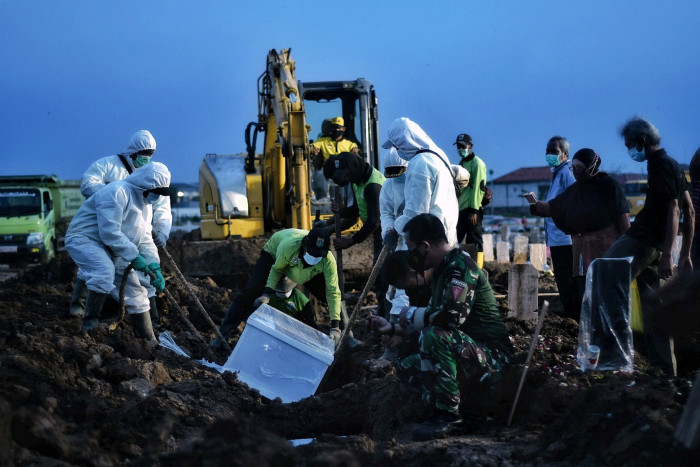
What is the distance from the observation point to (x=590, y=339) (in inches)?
230

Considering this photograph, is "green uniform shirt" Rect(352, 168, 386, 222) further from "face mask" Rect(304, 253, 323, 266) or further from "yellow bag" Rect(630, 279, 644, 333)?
"yellow bag" Rect(630, 279, 644, 333)

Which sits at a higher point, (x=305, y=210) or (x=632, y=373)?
(x=305, y=210)

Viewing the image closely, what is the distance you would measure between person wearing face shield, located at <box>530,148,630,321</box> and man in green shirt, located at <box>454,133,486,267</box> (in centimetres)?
276

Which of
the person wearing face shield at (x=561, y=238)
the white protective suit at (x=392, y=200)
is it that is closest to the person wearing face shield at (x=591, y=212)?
the person wearing face shield at (x=561, y=238)

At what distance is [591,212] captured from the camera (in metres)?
6.64

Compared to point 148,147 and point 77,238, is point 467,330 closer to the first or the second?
point 77,238

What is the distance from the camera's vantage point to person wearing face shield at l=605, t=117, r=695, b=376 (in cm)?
569

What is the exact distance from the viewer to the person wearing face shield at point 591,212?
6.62 meters

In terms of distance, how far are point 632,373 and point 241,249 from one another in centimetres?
793

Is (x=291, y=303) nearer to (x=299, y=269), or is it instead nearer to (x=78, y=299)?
(x=299, y=269)

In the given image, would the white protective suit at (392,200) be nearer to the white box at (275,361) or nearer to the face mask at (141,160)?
the white box at (275,361)

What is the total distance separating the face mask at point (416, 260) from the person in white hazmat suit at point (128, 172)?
3.93m

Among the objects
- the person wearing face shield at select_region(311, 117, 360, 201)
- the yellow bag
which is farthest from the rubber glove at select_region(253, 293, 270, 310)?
the person wearing face shield at select_region(311, 117, 360, 201)

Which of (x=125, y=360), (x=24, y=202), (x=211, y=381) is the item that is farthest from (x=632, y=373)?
(x=24, y=202)
